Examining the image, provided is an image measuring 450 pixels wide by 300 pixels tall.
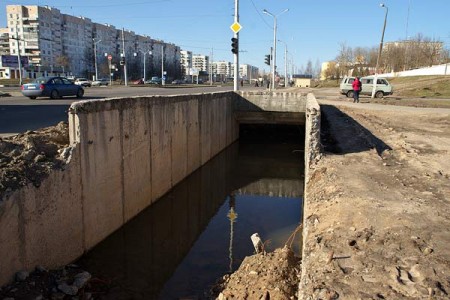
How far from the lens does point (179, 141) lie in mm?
12969

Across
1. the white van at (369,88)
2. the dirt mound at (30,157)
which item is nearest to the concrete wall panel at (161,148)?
the dirt mound at (30,157)

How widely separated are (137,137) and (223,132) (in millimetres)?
10826

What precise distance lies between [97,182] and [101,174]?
214 mm

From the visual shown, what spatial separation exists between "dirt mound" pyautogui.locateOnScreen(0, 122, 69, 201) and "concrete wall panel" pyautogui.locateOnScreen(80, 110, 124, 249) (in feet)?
1.79

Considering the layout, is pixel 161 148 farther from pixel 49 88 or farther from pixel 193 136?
pixel 49 88

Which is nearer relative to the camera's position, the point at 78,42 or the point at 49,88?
the point at 49,88

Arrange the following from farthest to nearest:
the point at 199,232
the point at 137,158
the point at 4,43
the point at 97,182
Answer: the point at 4,43
the point at 199,232
the point at 137,158
the point at 97,182

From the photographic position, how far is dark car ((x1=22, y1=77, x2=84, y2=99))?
20.9 metres

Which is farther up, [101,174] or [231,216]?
[101,174]

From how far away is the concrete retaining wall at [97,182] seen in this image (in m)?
5.71

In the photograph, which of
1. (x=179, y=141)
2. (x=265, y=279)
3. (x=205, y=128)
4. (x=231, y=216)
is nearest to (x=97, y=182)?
(x=265, y=279)

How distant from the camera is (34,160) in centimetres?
638

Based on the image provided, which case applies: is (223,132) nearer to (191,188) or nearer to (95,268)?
(191,188)

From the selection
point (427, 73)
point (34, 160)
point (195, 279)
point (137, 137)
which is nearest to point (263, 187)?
point (137, 137)
